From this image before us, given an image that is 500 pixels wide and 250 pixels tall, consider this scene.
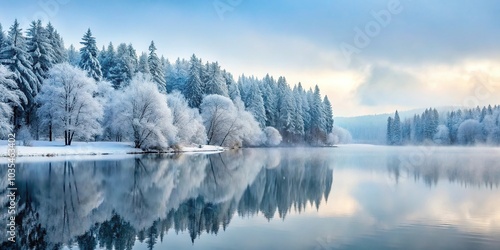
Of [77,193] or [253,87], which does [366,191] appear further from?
[253,87]

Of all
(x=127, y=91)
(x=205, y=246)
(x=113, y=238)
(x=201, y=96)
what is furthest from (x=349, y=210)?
(x=201, y=96)

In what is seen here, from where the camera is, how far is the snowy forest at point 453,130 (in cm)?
13031

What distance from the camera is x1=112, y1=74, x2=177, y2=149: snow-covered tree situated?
5447 cm

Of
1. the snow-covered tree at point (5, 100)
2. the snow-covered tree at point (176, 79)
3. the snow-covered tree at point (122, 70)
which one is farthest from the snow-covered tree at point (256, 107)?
the snow-covered tree at point (5, 100)

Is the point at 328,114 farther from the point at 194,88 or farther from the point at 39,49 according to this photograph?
the point at 39,49

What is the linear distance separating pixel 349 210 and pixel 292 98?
95.7 metres

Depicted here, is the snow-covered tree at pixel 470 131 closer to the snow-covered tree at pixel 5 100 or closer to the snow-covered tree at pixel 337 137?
the snow-covered tree at pixel 337 137

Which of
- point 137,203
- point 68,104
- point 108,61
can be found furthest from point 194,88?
point 137,203

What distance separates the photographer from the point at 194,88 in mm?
84438

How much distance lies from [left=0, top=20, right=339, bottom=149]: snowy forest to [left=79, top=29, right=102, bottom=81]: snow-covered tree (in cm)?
15

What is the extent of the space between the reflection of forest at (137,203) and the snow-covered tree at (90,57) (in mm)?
38798

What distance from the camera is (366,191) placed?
21.9m

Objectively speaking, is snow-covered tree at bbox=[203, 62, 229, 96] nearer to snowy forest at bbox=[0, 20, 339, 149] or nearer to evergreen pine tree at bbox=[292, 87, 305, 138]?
snowy forest at bbox=[0, 20, 339, 149]

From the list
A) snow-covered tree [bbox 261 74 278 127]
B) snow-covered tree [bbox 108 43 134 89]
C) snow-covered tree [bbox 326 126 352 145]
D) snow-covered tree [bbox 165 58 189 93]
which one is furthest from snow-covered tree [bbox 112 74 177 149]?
snow-covered tree [bbox 326 126 352 145]
